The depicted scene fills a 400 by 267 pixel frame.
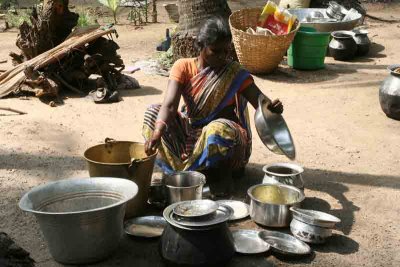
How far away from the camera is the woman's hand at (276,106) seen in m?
3.61

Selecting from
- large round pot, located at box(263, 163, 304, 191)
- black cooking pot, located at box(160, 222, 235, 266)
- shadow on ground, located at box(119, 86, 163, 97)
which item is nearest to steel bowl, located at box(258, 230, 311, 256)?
black cooking pot, located at box(160, 222, 235, 266)

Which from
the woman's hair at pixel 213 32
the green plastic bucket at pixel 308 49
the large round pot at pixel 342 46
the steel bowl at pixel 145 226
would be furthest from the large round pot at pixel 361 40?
the steel bowl at pixel 145 226

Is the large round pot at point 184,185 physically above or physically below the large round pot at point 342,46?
below

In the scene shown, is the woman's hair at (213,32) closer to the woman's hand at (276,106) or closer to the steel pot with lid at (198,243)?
the woman's hand at (276,106)

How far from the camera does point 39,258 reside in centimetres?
299

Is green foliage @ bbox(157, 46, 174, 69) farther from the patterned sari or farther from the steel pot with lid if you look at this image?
the steel pot with lid

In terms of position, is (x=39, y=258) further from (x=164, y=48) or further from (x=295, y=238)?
(x=164, y=48)

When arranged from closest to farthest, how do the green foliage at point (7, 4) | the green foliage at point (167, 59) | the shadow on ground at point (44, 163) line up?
the shadow on ground at point (44, 163)
the green foliage at point (167, 59)
the green foliage at point (7, 4)

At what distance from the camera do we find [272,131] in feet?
11.9

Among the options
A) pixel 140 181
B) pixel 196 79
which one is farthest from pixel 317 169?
pixel 140 181

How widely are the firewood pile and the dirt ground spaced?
0.20m

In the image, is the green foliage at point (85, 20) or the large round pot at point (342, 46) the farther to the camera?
the green foliage at point (85, 20)

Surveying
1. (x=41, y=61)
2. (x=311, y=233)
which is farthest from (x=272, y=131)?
(x=41, y=61)

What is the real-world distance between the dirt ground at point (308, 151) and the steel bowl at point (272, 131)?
407 millimetres
